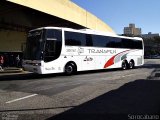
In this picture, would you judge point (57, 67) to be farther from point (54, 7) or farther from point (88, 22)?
point (88, 22)

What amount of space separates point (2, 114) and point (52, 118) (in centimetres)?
153

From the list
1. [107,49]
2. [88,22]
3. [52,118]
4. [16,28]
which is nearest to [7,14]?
[16,28]

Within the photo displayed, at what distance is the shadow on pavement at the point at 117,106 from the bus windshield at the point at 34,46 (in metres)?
7.75

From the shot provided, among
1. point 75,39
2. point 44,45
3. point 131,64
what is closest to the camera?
point 44,45

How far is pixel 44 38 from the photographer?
19.5 m

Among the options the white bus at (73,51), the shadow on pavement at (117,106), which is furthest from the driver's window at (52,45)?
the shadow on pavement at (117,106)

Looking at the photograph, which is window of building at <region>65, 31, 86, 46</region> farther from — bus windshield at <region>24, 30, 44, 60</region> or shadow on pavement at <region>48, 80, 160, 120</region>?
shadow on pavement at <region>48, 80, 160, 120</region>

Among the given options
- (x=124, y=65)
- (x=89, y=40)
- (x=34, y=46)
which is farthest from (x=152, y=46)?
(x=34, y=46)

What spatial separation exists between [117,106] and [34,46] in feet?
36.2

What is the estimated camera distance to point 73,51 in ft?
71.7

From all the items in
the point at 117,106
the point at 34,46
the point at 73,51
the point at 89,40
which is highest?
the point at 89,40

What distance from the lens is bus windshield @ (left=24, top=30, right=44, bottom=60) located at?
63.4ft

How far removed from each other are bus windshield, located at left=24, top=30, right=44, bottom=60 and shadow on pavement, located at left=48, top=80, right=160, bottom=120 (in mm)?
7751

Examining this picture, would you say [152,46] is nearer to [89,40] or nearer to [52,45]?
[89,40]
